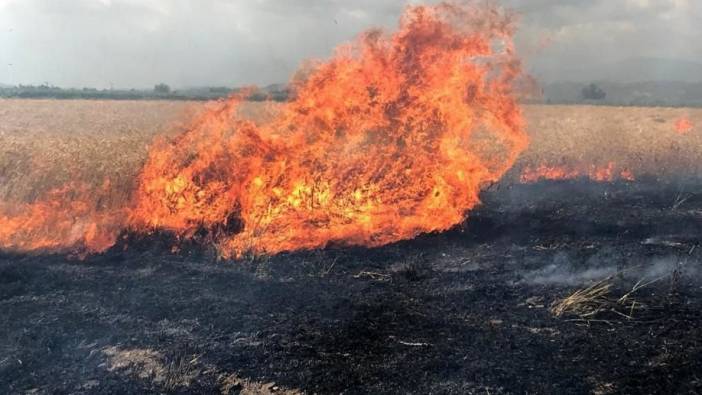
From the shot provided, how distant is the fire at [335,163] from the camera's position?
12.7m

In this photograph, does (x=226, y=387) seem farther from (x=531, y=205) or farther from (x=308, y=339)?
(x=531, y=205)

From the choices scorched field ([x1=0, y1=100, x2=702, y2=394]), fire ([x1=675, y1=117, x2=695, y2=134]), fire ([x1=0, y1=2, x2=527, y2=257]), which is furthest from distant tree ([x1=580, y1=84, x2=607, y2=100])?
fire ([x1=0, y1=2, x2=527, y2=257])

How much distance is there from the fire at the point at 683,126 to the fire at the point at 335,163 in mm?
24733

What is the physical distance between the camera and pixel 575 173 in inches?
901

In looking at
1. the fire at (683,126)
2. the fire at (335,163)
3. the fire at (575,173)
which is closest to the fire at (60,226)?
the fire at (335,163)

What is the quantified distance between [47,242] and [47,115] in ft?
92.9

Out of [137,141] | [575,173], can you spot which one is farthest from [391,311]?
[137,141]

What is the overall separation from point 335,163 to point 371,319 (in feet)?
21.6

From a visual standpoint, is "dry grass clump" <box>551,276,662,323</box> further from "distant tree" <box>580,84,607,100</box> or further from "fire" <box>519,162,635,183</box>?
"distant tree" <box>580,84,607,100</box>

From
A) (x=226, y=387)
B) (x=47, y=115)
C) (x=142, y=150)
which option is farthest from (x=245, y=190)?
(x=47, y=115)

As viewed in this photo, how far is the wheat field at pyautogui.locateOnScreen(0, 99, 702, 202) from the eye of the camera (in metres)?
18.1

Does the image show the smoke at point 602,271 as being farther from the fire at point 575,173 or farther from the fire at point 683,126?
the fire at point 683,126

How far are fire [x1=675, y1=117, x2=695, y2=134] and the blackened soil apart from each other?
23.8 m

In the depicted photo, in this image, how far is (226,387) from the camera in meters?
6.34
